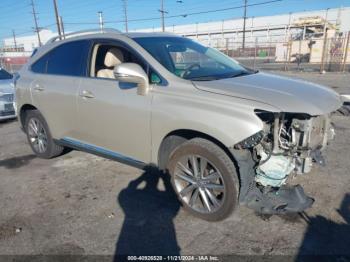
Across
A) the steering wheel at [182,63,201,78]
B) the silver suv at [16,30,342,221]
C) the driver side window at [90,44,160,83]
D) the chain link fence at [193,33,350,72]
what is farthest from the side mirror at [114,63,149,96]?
the chain link fence at [193,33,350,72]

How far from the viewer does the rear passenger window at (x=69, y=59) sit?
13.8 ft

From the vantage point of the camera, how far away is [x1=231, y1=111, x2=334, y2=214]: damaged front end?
2918mm

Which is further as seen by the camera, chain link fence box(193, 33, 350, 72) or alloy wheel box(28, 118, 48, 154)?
chain link fence box(193, 33, 350, 72)

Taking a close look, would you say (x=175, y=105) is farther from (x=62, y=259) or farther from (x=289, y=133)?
(x=62, y=259)

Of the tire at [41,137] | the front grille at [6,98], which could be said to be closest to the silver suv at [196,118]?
the tire at [41,137]

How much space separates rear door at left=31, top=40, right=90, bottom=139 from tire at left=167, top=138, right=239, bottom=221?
179cm

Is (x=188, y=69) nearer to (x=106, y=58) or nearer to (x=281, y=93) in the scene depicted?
(x=281, y=93)

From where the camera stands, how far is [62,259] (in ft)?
9.02

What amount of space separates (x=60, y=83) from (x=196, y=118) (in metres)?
2.35

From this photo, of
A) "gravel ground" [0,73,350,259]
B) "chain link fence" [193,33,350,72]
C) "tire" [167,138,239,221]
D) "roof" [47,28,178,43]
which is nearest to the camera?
"gravel ground" [0,73,350,259]

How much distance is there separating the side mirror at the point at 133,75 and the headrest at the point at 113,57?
3.48 feet

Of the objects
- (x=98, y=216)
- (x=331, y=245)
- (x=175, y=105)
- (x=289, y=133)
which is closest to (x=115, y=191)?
(x=98, y=216)

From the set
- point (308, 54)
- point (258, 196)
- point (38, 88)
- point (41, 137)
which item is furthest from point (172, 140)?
point (308, 54)

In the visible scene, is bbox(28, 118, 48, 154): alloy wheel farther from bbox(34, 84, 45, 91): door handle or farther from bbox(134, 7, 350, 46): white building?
bbox(134, 7, 350, 46): white building
